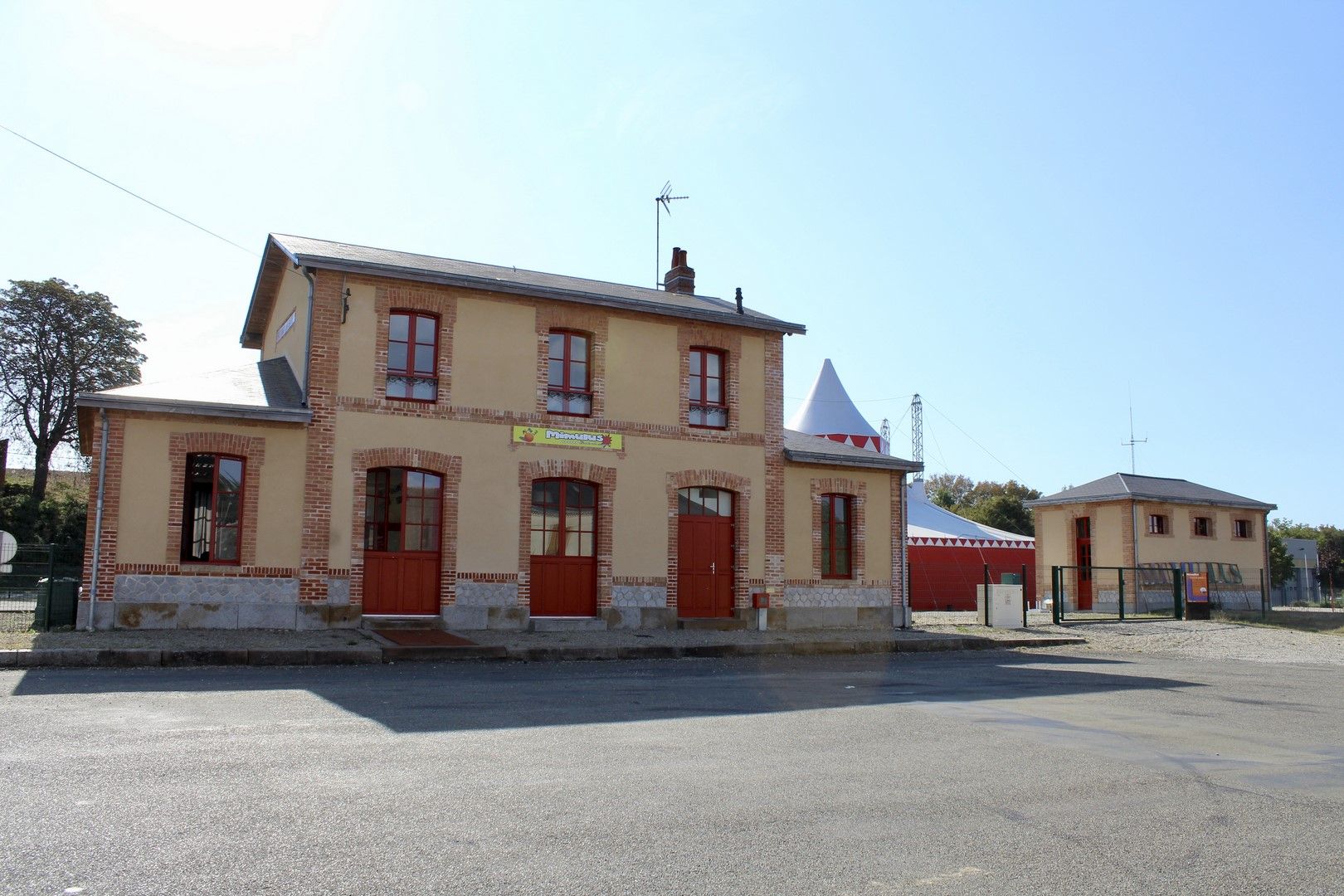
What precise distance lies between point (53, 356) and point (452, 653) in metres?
35.7

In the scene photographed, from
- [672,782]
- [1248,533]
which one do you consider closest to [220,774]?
[672,782]

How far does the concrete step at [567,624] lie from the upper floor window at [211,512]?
500cm

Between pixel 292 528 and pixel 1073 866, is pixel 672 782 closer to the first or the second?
pixel 1073 866

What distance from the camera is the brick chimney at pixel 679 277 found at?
23.2 meters

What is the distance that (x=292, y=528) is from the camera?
1623 centimetres

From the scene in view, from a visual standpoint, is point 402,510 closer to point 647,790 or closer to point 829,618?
point 829,618

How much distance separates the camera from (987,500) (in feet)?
205

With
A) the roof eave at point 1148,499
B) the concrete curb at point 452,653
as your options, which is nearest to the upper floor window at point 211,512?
the concrete curb at point 452,653

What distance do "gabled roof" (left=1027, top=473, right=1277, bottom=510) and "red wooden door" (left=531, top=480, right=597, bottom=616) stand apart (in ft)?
58.8

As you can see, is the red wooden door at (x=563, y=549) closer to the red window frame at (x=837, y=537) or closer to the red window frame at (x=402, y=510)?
the red window frame at (x=402, y=510)

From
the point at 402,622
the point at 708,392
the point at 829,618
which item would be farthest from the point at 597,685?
the point at 829,618

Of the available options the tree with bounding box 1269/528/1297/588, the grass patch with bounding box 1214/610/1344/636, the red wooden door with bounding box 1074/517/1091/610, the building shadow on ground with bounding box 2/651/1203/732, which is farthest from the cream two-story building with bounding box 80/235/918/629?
the tree with bounding box 1269/528/1297/588

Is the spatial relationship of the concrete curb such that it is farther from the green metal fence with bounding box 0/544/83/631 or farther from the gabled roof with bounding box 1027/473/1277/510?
the gabled roof with bounding box 1027/473/1277/510

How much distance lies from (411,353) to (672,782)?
12.7 m
